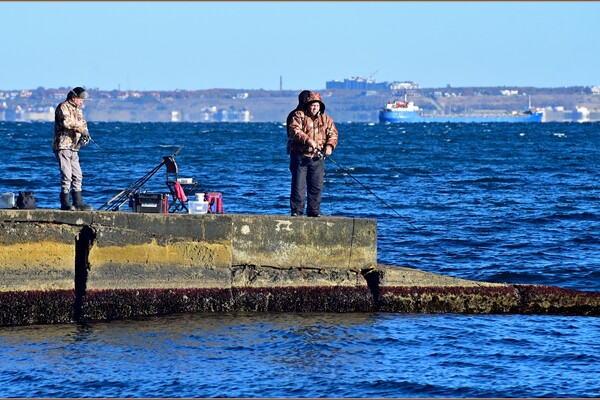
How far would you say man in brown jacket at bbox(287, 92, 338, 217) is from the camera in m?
13.2

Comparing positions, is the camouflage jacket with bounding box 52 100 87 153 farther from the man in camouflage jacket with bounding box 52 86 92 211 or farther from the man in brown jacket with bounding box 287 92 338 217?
the man in brown jacket with bounding box 287 92 338 217

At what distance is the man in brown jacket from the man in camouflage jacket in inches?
94.6

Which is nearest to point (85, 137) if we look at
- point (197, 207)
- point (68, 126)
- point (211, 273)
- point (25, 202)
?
point (68, 126)

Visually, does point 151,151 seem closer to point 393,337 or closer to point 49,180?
point 49,180

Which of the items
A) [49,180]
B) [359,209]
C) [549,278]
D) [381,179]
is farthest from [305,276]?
[381,179]

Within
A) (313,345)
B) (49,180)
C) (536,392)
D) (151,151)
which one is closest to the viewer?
(536,392)

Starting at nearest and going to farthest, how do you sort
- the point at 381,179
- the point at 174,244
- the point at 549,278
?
1. the point at 174,244
2. the point at 549,278
3. the point at 381,179

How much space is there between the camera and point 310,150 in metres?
13.2

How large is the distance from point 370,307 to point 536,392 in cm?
328

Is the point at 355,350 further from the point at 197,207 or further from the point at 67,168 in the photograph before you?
the point at 67,168

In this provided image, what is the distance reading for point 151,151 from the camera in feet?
184

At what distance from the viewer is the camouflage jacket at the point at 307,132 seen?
518 inches

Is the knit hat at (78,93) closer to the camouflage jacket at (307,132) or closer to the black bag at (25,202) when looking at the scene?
the black bag at (25,202)

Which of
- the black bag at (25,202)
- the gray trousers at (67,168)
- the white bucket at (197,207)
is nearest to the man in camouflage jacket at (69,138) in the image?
the gray trousers at (67,168)
